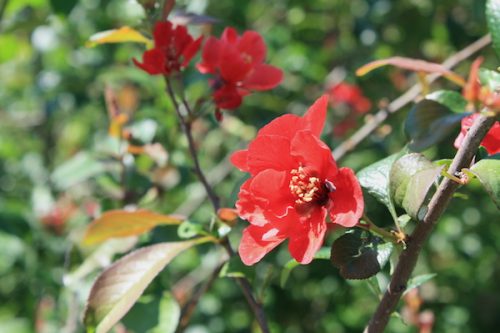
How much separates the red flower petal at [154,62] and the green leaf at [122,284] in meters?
0.24

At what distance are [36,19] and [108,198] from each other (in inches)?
22.6

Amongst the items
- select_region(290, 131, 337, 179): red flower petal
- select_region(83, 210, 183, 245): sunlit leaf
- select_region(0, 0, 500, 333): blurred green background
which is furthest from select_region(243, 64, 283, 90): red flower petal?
select_region(0, 0, 500, 333): blurred green background

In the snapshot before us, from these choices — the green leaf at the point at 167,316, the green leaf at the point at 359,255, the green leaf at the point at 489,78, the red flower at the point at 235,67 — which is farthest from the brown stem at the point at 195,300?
the green leaf at the point at 489,78

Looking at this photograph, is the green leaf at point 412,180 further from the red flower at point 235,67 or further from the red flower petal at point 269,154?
the red flower at point 235,67

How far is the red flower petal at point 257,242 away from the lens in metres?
0.75

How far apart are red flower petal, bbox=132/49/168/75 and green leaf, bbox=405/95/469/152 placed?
33 cm

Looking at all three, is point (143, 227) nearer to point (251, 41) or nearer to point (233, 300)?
point (251, 41)

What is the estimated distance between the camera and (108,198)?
1449 mm

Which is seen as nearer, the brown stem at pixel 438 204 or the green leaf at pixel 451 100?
the brown stem at pixel 438 204

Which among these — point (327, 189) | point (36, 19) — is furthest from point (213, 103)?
point (36, 19)

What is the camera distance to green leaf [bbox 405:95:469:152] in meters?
0.86

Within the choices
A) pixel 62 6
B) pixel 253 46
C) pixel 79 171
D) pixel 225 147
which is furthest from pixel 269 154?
pixel 225 147

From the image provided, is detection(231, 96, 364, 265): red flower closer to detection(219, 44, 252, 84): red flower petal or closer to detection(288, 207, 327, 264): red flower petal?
detection(288, 207, 327, 264): red flower petal

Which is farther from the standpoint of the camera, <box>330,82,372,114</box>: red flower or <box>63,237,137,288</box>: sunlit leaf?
<box>330,82,372,114</box>: red flower
